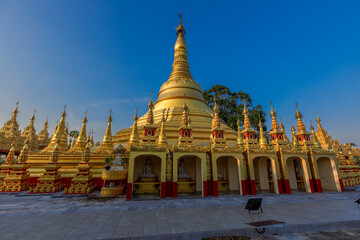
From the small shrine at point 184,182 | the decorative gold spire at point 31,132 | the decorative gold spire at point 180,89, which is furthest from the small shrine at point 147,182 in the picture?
the decorative gold spire at point 31,132

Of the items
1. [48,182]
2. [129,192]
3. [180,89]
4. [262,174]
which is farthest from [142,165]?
[180,89]

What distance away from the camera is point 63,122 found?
20.3 metres

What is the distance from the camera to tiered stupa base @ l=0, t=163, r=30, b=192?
13398 millimetres

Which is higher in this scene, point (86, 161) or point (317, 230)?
point (86, 161)

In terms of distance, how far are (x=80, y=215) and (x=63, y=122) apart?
56.6 ft

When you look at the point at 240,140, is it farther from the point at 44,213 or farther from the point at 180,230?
the point at 44,213

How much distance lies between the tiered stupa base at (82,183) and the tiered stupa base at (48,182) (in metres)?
1.68

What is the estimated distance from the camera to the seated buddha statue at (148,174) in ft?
40.6

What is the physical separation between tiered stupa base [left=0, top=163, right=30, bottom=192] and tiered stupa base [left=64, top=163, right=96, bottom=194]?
16.9 ft

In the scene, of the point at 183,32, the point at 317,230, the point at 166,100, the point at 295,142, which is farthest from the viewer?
the point at 183,32

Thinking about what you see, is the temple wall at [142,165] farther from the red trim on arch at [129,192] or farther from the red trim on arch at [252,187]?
the red trim on arch at [252,187]

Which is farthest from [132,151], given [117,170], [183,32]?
[183,32]

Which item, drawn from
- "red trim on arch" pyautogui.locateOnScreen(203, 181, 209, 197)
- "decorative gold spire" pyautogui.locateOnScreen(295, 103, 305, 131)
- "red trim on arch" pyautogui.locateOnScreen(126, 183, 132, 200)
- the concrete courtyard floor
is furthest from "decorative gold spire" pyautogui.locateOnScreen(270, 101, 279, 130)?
"red trim on arch" pyautogui.locateOnScreen(126, 183, 132, 200)

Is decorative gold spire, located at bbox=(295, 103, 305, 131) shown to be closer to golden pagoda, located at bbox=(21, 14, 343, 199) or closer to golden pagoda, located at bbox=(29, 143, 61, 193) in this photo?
golden pagoda, located at bbox=(21, 14, 343, 199)
